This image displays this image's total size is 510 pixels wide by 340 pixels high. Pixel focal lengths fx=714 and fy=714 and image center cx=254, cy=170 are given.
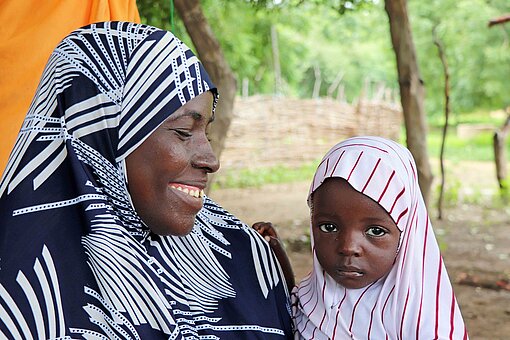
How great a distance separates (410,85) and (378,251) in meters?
5.14

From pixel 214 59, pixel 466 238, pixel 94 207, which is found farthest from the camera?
pixel 466 238

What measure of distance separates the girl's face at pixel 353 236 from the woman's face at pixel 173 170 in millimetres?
364

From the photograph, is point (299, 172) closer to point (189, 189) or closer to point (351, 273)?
point (351, 273)

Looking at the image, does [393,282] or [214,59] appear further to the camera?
[214,59]

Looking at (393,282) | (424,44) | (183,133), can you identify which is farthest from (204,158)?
(424,44)

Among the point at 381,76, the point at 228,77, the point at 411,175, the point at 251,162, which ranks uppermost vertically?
the point at 381,76

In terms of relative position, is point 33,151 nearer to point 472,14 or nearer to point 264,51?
point 264,51

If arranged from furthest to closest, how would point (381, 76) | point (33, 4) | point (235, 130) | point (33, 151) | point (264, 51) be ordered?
point (381, 76)
point (264, 51)
point (235, 130)
point (33, 4)
point (33, 151)

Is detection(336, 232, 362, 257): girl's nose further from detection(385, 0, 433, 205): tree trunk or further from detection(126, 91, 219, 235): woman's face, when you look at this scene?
detection(385, 0, 433, 205): tree trunk

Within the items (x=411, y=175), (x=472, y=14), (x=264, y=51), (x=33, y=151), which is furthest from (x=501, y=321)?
(x=472, y=14)

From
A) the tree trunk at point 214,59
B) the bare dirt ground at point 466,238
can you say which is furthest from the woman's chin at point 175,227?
the bare dirt ground at point 466,238

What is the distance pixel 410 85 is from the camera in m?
6.85

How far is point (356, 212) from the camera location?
6.38 ft

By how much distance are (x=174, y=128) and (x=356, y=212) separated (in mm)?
551
